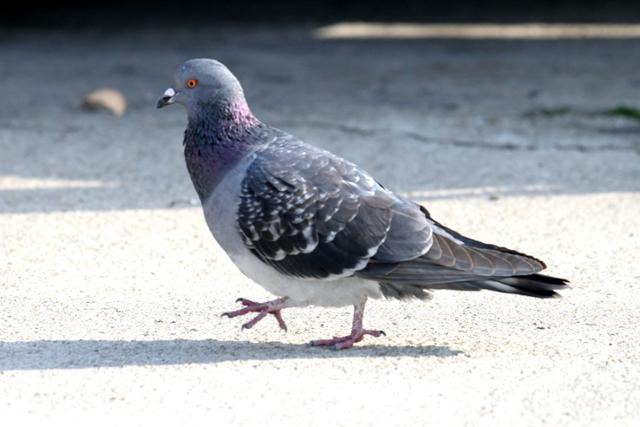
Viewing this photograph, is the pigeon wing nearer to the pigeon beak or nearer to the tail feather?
the tail feather

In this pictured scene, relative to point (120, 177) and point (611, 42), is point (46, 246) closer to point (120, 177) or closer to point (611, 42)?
point (120, 177)

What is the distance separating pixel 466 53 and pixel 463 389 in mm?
9431

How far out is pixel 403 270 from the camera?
16.1 ft

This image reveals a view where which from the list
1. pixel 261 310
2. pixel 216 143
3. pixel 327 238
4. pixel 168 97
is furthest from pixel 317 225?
pixel 168 97

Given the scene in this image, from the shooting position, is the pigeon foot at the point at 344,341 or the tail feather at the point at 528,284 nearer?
the tail feather at the point at 528,284

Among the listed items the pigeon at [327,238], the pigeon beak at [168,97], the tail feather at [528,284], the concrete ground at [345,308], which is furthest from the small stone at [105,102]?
the tail feather at [528,284]

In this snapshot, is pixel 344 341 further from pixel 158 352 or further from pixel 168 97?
pixel 168 97

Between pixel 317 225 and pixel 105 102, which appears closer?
pixel 317 225

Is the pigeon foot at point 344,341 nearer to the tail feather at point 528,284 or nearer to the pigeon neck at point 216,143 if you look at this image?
the tail feather at point 528,284

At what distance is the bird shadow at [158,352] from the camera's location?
193 inches

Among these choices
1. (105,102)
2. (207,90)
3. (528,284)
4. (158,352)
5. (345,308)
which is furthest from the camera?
(105,102)

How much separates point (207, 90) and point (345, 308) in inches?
50.9

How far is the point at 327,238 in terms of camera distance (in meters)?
4.92

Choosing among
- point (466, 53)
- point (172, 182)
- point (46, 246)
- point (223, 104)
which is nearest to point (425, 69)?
point (466, 53)
